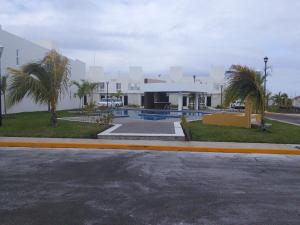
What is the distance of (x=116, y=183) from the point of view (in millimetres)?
6926

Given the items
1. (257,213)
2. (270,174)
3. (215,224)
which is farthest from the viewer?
(270,174)

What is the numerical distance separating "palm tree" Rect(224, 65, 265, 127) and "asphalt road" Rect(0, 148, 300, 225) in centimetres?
586

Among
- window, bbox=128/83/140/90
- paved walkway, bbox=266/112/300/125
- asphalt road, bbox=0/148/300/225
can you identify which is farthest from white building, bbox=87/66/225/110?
asphalt road, bbox=0/148/300/225

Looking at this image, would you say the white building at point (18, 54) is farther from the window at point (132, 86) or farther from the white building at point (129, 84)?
the window at point (132, 86)

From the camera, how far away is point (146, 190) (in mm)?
6426

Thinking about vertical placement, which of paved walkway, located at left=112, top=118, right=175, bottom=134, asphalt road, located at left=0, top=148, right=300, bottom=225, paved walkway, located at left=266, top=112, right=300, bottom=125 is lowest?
asphalt road, located at left=0, top=148, right=300, bottom=225

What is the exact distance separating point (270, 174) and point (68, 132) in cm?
944

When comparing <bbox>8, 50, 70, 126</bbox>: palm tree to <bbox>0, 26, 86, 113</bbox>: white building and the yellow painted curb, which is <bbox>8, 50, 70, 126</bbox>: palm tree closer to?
the yellow painted curb

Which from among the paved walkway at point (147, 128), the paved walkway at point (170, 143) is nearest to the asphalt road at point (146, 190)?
the paved walkway at point (170, 143)

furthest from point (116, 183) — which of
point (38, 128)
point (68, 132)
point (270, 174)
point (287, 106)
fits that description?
point (287, 106)

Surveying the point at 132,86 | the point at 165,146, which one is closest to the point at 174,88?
the point at 132,86

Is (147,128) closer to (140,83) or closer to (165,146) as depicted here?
(165,146)

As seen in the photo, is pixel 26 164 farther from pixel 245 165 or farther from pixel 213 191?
pixel 245 165

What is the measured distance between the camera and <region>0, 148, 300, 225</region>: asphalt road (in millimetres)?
5035
